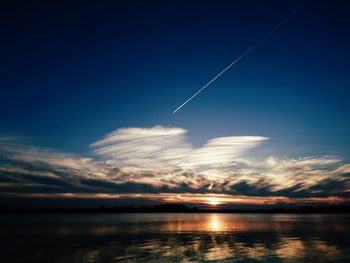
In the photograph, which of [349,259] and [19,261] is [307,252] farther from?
[19,261]

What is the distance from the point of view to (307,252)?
33469mm

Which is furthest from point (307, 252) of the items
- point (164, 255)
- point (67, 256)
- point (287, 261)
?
point (67, 256)

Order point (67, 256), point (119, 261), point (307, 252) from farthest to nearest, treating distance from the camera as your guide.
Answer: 1. point (307, 252)
2. point (67, 256)
3. point (119, 261)

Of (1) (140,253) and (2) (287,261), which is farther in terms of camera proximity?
(1) (140,253)

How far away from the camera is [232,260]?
28.5 m

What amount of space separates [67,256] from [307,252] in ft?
94.0

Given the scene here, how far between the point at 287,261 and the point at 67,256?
939 inches

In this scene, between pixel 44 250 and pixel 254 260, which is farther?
pixel 44 250

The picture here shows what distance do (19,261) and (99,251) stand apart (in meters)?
8.88

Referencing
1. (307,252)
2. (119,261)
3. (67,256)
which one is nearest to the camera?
(119,261)

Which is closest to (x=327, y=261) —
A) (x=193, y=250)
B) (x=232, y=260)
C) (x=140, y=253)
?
(x=232, y=260)

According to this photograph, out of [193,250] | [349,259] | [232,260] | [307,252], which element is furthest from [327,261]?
[193,250]

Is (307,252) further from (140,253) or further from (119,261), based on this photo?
(119,261)

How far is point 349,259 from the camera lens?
94.6 feet
